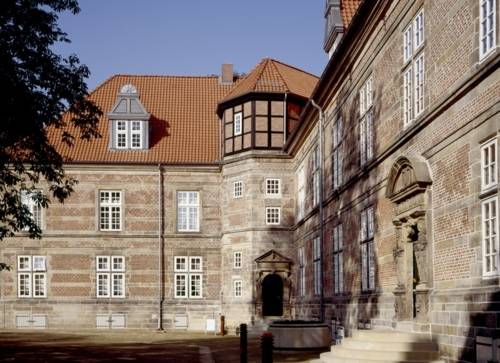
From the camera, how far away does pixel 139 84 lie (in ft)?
141

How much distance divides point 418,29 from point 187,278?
2478 cm

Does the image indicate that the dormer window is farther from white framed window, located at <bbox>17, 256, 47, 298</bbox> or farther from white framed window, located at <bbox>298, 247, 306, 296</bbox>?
white framed window, located at <bbox>298, 247, 306, 296</bbox>

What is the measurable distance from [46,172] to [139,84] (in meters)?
24.8

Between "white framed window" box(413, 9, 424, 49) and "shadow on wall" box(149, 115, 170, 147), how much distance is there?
24.9 meters

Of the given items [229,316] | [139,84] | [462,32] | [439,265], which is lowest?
[229,316]

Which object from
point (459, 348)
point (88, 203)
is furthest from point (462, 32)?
point (88, 203)

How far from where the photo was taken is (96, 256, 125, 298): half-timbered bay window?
38.8 m

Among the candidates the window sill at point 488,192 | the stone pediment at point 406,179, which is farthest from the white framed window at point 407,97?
the window sill at point 488,192

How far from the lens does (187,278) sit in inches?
1534

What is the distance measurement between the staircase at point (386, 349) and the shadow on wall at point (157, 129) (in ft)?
82.7

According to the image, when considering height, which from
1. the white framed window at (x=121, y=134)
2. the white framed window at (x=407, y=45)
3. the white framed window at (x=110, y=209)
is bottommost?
the white framed window at (x=110, y=209)

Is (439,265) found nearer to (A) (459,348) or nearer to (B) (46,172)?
(A) (459,348)

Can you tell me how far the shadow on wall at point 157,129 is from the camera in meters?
40.2

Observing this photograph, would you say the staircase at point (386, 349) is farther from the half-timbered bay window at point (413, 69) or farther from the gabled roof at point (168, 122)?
the gabled roof at point (168, 122)
